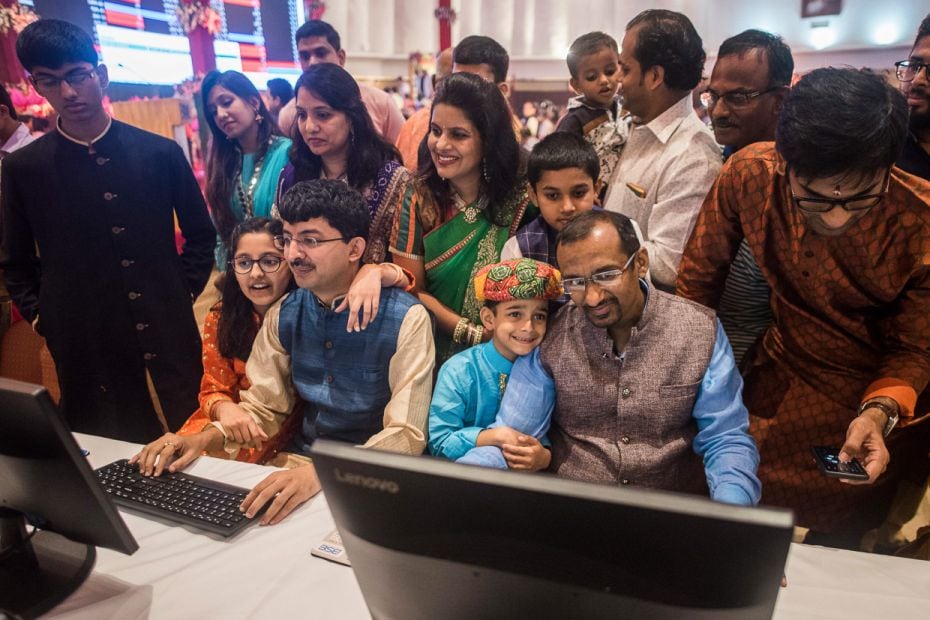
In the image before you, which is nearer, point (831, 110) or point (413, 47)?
point (831, 110)

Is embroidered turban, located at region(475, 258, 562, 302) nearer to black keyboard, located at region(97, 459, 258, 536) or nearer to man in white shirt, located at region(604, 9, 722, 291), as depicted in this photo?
man in white shirt, located at region(604, 9, 722, 291)

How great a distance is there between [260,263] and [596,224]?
0.98 m

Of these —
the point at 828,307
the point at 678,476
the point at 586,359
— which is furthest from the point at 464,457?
the point at 828,307

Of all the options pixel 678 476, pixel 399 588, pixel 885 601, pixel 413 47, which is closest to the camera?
pixel 399 588

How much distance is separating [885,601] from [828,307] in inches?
28.1

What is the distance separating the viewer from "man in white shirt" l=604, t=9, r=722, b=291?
190cm

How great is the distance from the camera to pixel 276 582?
1128 millimetres

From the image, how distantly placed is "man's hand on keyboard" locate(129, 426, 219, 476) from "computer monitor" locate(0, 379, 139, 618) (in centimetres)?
26

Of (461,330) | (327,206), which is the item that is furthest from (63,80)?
(461,330)

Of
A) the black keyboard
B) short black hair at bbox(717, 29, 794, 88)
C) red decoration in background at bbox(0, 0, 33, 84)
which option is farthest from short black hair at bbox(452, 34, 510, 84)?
the black keyboard

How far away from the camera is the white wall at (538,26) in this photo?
6.70 metres

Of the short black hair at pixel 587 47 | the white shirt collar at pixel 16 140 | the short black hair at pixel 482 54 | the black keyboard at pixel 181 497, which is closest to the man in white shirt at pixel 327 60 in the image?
the short black hair at pixel 482 54

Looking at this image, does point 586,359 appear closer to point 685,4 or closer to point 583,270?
point 583,270

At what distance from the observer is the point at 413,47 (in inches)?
303
